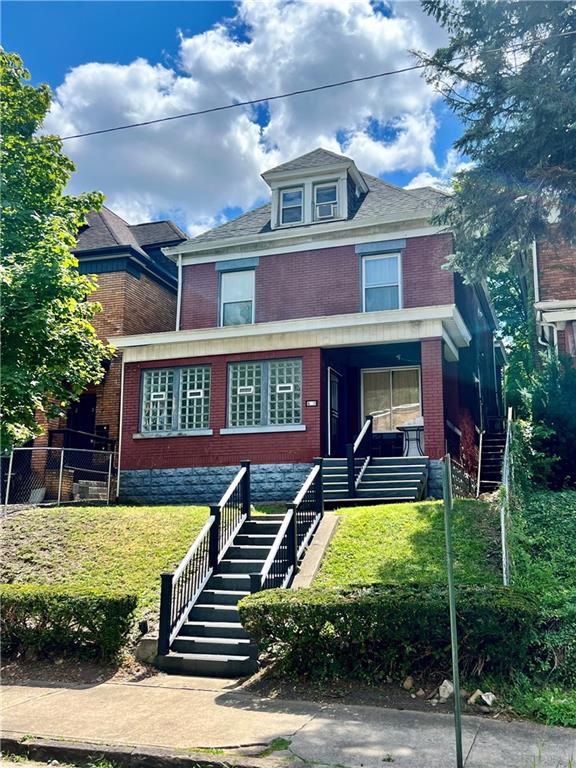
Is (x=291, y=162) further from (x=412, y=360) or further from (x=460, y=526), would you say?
(x=460, y=526)

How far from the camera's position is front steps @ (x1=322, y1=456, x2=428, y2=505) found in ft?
45.9

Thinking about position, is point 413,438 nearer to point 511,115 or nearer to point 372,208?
point 372,208

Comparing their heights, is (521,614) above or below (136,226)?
below

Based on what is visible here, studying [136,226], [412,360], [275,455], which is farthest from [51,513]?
[136,226]

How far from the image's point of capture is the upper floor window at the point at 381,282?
18.2m

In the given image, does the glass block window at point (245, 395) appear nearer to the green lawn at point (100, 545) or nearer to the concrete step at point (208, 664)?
the green lawn at point (100, 545)

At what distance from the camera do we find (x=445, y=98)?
12258 millimetres

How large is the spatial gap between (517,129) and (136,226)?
16948 mm

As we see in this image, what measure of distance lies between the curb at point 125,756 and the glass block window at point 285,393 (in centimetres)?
1153

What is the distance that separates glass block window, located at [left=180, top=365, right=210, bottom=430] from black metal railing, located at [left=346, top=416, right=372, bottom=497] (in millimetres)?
3998

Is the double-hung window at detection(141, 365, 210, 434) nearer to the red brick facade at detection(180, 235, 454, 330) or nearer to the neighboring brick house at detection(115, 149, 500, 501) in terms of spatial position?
the neighboring brick house at detection(115, 149, 500, 501)

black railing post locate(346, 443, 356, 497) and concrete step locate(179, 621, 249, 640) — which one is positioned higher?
black railing post locate(346, 443, 356, 497)

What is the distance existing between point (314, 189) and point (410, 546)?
12794 mm

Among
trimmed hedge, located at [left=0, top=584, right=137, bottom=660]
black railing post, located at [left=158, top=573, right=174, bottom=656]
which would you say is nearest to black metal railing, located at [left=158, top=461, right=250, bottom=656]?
black railing post, located at [left=158, top=573, right=174, bottom=656]
